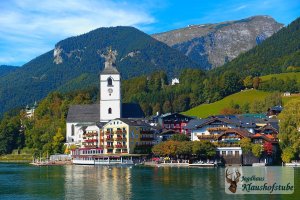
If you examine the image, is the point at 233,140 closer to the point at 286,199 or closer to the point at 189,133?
the point at 189,133

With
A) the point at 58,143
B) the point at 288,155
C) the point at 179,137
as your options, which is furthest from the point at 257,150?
the point at 58,143

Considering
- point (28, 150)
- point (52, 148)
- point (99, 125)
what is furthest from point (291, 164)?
point (28, 150)

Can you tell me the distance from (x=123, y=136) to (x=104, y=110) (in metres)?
14.1

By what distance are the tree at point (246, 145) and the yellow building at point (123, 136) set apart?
81.1 ft

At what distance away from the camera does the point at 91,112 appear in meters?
132

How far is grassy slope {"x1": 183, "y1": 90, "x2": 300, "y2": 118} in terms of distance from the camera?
158000mm

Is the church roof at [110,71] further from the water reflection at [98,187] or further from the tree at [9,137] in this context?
the water reflection at [98,187]

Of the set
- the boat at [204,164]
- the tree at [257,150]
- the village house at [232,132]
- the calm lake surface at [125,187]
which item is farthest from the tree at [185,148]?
the calm lake surface at [125,187]

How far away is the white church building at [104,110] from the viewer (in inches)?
4970

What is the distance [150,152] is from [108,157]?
8015 millimetres

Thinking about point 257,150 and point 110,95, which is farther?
point 110,95

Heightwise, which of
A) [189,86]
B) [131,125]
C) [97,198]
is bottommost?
[97,198]

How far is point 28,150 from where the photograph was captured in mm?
144375

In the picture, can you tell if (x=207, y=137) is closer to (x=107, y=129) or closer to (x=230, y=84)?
(x=107, y=129)
